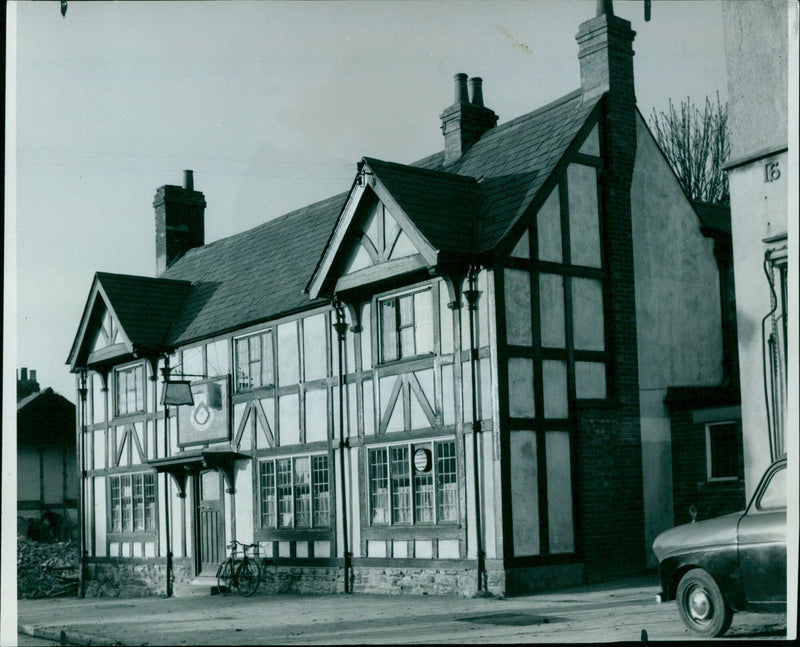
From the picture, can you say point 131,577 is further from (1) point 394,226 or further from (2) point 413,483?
(1) point 394,226

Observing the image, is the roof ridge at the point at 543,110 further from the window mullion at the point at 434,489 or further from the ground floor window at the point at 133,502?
the ground floor window at the point at 133,502

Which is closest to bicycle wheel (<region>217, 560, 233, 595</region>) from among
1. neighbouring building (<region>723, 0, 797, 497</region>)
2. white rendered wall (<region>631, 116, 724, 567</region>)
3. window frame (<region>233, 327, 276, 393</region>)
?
window frame (<region>233, 327, 276, 393</region>)

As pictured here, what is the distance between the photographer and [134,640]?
1493 centimetres

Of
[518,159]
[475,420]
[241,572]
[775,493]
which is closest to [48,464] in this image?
[241,572]

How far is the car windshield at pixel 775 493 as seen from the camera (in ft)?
36.2

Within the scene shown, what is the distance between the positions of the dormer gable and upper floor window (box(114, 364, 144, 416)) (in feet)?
24.3

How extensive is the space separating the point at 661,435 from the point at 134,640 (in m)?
9.13

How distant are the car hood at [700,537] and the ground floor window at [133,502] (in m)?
15.4

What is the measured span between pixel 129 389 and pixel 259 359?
506cm

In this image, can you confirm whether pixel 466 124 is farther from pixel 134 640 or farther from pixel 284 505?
pixel 134 640

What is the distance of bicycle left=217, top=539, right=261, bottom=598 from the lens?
69.8 feet

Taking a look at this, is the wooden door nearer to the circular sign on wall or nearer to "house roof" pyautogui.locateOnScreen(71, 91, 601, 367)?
"house roof" pyautogui.locateOnScreen(71, 91, 601, 367)

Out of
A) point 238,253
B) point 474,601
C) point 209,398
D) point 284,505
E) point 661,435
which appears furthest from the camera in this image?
point 238,253

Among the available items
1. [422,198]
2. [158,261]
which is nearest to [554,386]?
[422,198]
